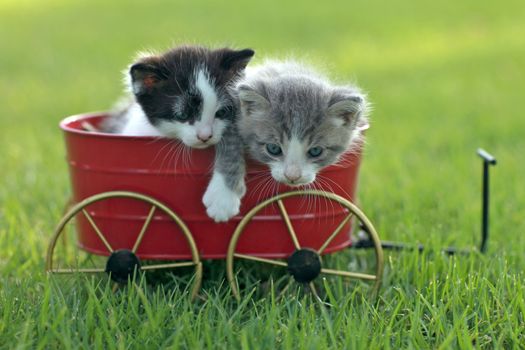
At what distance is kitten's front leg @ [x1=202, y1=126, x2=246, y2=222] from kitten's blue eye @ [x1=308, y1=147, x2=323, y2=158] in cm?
27

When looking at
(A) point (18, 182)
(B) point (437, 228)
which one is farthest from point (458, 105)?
(A) point (18, 182)

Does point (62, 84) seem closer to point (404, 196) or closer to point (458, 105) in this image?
point (458, 105)

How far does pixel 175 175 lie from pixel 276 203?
0.42 metres

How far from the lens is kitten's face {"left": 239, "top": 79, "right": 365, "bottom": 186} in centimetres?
296

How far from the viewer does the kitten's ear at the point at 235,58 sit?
3.21 m

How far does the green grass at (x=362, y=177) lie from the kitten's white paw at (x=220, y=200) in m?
0.33

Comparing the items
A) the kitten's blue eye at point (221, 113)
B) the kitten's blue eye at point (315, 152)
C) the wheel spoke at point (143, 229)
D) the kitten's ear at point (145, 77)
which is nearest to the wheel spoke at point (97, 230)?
the wheel spoke at point (143, 229)

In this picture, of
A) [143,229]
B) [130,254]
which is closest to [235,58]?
[143,229]

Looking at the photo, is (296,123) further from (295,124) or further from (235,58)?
(235,58)

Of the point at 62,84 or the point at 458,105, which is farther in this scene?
the point at 62,84

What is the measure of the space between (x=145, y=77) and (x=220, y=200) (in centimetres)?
59

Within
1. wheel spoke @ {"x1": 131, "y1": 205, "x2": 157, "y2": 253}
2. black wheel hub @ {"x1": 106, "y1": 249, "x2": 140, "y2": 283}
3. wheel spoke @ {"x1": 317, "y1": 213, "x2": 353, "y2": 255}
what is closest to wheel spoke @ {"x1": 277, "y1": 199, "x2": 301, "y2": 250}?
wheel spoke @ {"x1": 317, "y1": 213, "x2": 353, "y2": 255}

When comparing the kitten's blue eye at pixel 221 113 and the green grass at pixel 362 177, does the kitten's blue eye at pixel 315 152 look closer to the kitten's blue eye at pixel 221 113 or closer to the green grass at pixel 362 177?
the kitten's blue eye at pixel 221 113

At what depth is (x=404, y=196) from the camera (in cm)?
472
